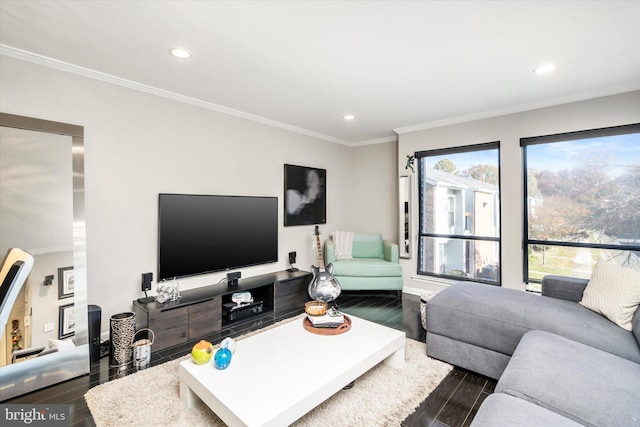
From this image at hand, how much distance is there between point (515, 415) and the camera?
119 centimetres

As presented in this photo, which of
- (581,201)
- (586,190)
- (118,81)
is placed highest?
(118,81)

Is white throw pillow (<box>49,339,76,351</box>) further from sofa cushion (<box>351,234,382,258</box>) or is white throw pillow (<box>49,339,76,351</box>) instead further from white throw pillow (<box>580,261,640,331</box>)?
white throw pillow (<box>580,261,640,331</box>)

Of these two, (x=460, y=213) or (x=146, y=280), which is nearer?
(x=146, y=280)

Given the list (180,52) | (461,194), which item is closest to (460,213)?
(461,194)

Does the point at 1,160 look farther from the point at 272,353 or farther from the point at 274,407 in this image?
the point at 274,407

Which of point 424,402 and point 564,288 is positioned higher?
point 564,288

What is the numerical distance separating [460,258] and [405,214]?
991mm

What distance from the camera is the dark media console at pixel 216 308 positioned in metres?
2.68

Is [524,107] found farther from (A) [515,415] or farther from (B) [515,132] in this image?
(A) [515,415]

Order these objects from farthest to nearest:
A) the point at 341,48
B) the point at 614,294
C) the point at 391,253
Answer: the point at 391,253
the point at 341,48
the point at 614,294

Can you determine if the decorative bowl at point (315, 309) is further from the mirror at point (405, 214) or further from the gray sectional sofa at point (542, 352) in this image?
the mirror at point (405, 214)

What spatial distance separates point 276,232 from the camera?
162 inches

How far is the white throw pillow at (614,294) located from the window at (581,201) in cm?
118

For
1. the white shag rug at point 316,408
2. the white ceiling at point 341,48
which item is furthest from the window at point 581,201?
the white shag rug at point 316,408
